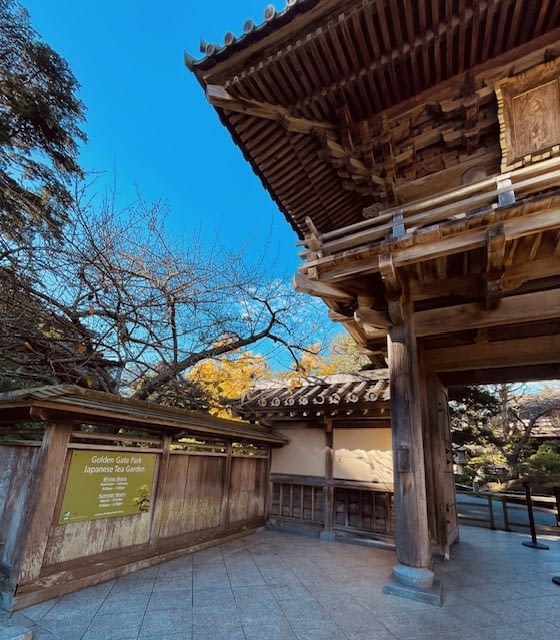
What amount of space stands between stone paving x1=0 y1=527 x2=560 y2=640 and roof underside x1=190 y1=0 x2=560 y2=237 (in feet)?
17.4

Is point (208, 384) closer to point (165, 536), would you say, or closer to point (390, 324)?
point (165, 536)

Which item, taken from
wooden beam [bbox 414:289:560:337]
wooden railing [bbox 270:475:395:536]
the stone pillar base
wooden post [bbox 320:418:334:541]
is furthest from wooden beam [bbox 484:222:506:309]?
wooden post [bbox 320:418:334:541]

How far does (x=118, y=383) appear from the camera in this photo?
6.56m

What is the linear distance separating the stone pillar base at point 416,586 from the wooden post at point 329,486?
3.26m

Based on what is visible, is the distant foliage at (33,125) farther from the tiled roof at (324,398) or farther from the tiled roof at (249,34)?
the tiled roof at (324,398)

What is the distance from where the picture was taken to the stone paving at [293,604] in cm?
319

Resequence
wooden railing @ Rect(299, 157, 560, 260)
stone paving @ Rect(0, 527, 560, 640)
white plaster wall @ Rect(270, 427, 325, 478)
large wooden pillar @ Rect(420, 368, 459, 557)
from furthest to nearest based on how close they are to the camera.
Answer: white plaster wall @ Rect(270, 427, 325, 478) < large wooden pillar @ Rect(420, 368, 459, 557) < wooden railing @ Rect(299, 157, 560, 260) < stone paving @ Rect(0, 527, 560, 640)

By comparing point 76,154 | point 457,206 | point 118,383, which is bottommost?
point 118,383

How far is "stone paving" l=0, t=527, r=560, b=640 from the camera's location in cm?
319

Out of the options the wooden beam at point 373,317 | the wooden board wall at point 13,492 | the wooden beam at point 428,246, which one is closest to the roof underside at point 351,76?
the wooden beam at point 428,246

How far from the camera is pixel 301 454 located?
26.4ft

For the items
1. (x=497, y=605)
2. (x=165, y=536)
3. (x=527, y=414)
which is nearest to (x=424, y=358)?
(x=497, y=605)

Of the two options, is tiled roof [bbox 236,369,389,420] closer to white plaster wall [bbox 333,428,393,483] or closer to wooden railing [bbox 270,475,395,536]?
white plaster wall [bbox 333,428,393,483]

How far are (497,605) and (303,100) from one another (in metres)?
6.81
